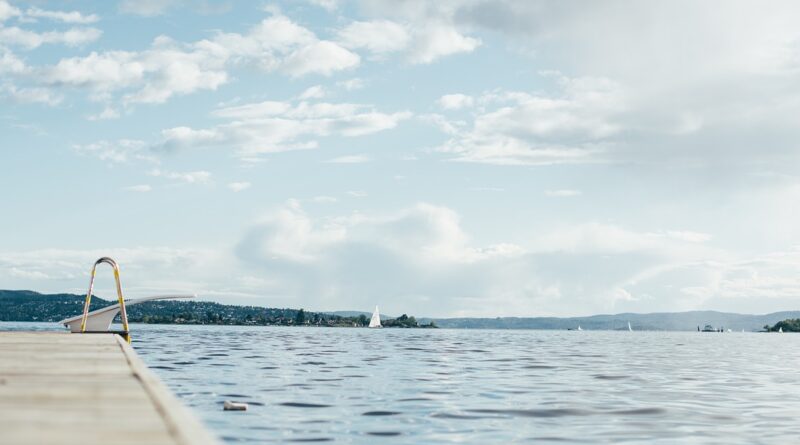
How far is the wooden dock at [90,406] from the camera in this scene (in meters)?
7.12

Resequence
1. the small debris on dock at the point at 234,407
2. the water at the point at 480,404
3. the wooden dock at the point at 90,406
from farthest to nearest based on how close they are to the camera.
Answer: the small debris on dock at the point at 234,407
the water at the point at 480,404
the wooden dock at the point at 90,406

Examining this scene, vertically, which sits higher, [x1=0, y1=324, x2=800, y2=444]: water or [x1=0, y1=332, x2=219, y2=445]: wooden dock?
[x1=0, y1=332, x2=219, y2=445]: wooden dock

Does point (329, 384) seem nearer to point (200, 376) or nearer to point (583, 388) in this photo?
point (200, 376)

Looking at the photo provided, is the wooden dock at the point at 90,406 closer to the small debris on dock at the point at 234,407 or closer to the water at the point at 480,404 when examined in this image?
the water at the point at 480,404

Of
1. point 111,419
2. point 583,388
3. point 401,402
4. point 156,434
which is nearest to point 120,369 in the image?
point 111,419

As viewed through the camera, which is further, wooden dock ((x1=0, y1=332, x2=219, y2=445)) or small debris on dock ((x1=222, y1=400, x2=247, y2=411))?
small debris on dock ((x1=222, y1=400, x2=247, y2=411))

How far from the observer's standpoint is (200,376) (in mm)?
29438

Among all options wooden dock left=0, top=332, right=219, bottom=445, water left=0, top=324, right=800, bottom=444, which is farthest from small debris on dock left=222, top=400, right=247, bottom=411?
wooden dock left=0, top=332, right=219, bottom=445

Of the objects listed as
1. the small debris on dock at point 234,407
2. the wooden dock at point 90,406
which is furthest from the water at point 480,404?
the wooden dock at point 90,406

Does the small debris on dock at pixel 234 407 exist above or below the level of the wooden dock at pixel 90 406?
below

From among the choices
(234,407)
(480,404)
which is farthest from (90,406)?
(480,404)

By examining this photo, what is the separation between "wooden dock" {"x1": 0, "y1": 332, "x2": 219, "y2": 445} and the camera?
712 centimetres

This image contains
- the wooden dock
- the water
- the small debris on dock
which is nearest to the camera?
the wooden dock

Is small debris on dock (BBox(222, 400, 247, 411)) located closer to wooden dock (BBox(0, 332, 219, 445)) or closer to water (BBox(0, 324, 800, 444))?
water (BBox(0, 324, 800, 444))
